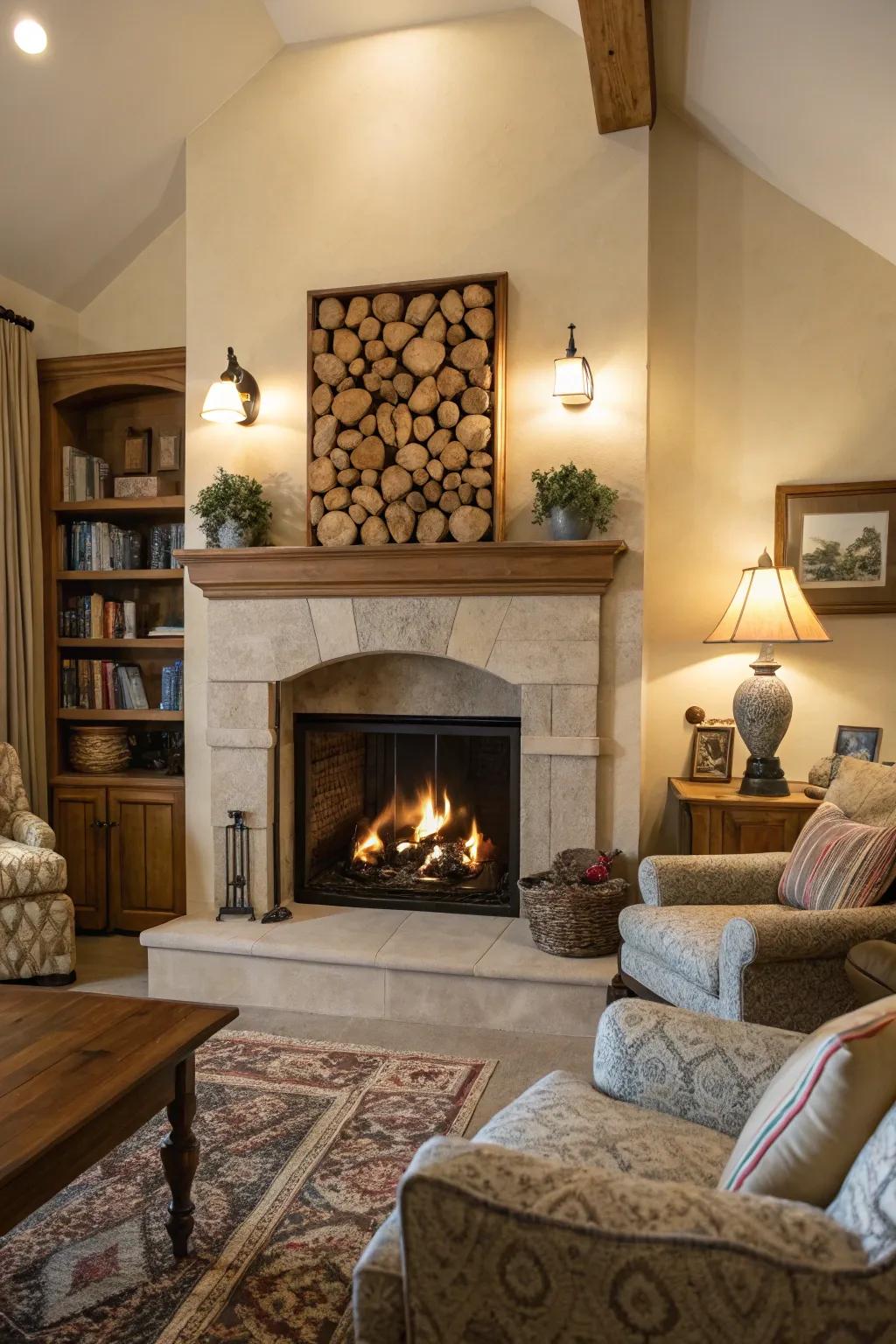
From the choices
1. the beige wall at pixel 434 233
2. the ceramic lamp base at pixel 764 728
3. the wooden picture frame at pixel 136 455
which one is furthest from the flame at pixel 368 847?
the wooden picture frame at pixel 136 455

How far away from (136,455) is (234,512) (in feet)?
3.65

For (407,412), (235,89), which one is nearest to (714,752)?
(407,412)

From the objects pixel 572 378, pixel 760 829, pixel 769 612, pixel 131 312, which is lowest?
pixel 760 829

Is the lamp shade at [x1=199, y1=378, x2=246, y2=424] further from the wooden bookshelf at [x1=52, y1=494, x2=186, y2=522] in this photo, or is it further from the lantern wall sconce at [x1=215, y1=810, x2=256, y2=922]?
the lantern wall sconce at [x1=215, y1=810, x2=256, y2=922]

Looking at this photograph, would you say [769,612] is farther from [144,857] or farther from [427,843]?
[144,857]

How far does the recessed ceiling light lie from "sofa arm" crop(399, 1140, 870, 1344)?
12.6 ft

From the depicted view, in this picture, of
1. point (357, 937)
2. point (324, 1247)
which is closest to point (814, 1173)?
point (324, 1247)

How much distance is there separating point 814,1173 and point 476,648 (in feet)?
8.70

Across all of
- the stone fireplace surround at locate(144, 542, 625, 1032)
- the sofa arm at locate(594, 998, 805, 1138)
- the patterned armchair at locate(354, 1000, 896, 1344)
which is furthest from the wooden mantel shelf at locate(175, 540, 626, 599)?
the patterned armchair at locate(354, 1000, 896, 1344)

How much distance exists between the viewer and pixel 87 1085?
73.4 inches

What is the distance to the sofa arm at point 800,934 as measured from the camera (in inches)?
98.5

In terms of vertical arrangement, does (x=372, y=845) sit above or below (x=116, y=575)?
below

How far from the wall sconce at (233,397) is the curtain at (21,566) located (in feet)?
3.31

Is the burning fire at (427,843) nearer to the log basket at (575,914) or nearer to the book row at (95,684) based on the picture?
the log basket at (575,914)
